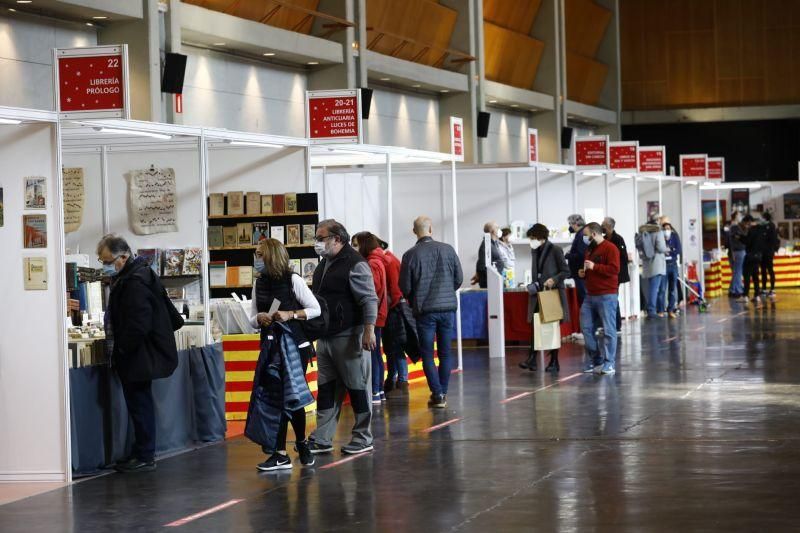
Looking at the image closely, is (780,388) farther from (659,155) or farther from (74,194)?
(659,155)

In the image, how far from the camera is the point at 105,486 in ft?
27.2

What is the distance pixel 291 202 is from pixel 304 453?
377 centimetres

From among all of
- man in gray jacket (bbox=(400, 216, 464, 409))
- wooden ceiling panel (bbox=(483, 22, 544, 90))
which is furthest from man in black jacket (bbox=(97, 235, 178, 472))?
wooden ceiling panel (bbox=(483, 22, 544, 90))

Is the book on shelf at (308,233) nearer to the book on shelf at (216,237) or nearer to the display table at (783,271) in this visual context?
the book on shelf at (216,237)

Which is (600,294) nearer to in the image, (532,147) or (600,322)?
(600,322)

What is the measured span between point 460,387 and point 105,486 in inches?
207

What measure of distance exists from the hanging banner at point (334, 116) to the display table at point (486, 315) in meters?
5.35

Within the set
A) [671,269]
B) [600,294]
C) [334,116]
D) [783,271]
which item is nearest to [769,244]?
[671,269]

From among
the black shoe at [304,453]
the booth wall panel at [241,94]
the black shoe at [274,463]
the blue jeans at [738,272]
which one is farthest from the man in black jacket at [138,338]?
the blue jeans at [738,272]

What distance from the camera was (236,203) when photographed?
39.8 feet

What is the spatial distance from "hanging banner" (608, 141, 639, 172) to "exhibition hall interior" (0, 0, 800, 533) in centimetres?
5

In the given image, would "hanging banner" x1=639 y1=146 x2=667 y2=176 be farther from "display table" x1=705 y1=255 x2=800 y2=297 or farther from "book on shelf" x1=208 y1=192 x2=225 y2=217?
"book on shelf" x1=208 y1=192 x2=225 y2=217

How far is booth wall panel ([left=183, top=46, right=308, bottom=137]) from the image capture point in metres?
19.0

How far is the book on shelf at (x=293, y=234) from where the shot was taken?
12055 mm
